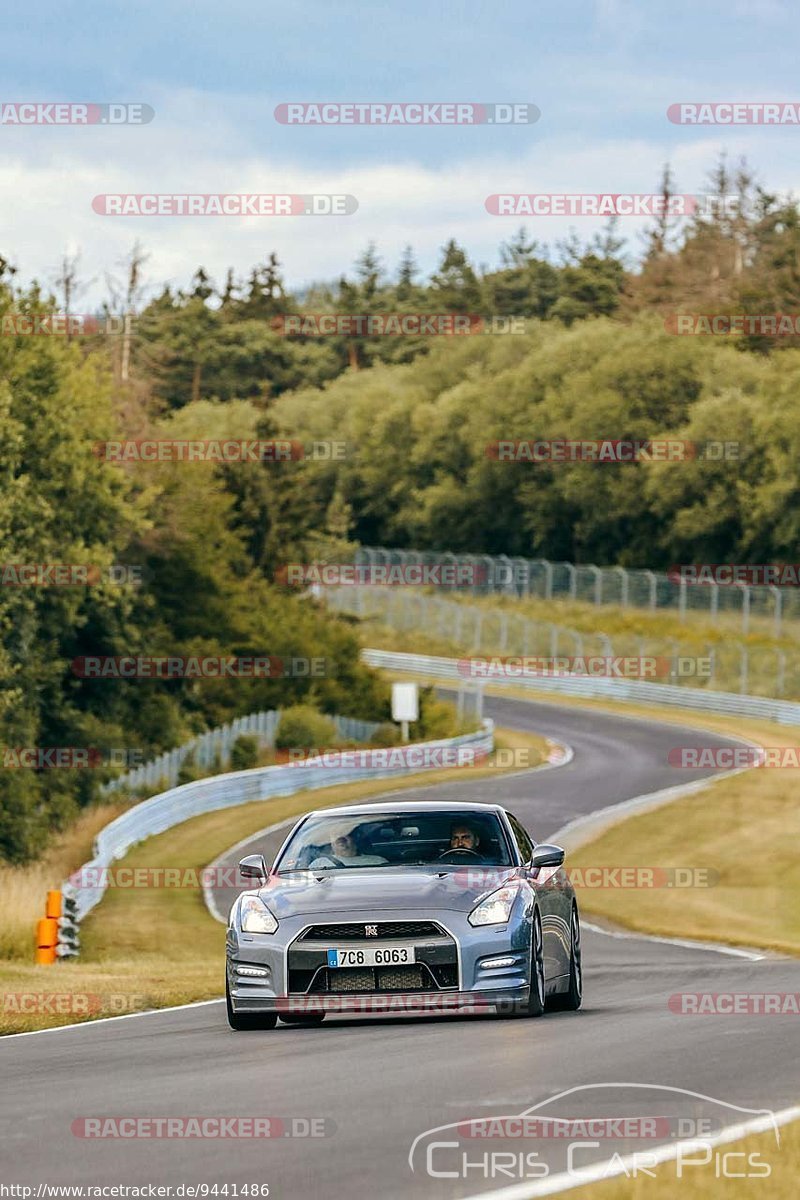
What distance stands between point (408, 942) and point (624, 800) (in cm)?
3797

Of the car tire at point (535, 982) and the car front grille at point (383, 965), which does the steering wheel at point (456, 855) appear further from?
the car front grille at point (383, 965)

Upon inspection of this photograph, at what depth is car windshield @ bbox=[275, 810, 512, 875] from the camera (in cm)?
1338

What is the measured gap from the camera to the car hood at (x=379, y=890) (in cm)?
1244

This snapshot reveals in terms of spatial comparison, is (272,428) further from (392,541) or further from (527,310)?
(527,310)

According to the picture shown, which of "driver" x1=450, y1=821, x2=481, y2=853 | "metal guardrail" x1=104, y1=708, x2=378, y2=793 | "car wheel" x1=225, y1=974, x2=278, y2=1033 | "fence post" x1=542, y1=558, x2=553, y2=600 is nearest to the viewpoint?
"car wheel" x1=225, y1=974, x2=278, y2=1033

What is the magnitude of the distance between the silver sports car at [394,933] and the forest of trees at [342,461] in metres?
→ 35.4

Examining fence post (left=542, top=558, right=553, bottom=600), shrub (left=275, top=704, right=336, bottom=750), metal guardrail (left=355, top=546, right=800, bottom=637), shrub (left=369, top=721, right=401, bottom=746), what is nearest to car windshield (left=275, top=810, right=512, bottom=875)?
shrub (left=275, top=704, right=336, bottom=750)

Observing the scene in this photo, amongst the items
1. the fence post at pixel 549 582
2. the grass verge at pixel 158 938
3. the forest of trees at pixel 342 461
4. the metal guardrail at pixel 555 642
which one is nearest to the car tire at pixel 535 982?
the grass verge at pixel 158 938

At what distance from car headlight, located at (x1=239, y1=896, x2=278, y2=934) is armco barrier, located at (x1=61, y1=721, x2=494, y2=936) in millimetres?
15780

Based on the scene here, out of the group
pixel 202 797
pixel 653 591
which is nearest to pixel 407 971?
pixel 202 797

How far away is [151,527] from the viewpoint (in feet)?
197

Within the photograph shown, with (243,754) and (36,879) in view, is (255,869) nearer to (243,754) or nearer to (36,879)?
(36,879)

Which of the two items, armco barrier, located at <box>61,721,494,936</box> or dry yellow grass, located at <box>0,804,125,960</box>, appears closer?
dry yellow grass, located at <box>0,804,125,960</box>

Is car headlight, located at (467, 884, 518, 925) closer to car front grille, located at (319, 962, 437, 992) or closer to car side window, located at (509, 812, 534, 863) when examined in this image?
car front grille, located at (319, 962, 437, 992)
